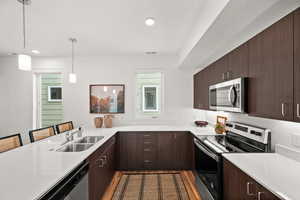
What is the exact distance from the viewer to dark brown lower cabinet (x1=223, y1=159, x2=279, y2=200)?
1.17 metres

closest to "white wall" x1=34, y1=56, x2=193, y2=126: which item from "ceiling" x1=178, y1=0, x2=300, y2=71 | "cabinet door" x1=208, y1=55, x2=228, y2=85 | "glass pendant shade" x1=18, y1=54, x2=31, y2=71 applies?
"cabinet door" x1=208, y1=55, x2=228, y2=85

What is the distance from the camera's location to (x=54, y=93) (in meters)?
4.15

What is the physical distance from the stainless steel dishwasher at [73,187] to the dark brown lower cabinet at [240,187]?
1361 mm

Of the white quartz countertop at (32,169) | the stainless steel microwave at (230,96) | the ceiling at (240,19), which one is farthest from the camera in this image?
the stainless steel microwave at (230,96)

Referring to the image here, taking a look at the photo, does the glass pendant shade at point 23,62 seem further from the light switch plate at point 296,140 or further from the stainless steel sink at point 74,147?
the light switch plate at point 296,140

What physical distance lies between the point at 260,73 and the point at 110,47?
8.81 ft

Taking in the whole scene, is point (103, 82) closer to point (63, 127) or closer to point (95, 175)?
point (63, 127)

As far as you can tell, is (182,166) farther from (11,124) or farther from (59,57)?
(11,124)

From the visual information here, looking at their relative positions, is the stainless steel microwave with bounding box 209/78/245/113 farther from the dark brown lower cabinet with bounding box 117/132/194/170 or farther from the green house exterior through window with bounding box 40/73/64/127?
the green house exterior through window with bounding box 40/73/64/127

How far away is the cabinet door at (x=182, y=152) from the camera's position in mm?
3365

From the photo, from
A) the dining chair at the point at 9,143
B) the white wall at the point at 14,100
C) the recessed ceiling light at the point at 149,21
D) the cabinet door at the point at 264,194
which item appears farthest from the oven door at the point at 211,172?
the white wall at the point at 14,100

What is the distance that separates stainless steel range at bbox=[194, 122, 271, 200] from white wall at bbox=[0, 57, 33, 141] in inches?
152

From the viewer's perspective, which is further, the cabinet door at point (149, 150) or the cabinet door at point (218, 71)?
the cabinet door at point (149, 150)

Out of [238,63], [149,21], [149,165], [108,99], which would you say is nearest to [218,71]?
[238,63]
